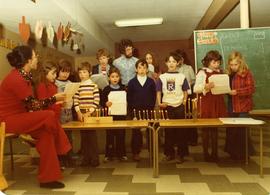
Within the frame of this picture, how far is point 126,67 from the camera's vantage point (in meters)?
4.52

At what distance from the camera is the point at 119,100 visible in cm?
372

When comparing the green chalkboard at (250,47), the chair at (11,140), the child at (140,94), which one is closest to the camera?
the chair at (11,140)

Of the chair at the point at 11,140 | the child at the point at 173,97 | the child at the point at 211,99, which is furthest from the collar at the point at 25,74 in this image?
the child at the point at 211,99

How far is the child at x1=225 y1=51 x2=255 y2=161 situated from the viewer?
3939 mm

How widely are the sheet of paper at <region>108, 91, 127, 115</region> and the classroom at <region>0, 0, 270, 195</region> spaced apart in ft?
0.04

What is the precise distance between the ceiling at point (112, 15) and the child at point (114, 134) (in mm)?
2188

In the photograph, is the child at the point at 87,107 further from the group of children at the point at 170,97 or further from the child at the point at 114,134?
the child at the point at 114,134

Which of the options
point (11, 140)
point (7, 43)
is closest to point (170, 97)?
point (11, 140)

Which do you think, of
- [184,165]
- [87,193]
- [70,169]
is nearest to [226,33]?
[184,165]

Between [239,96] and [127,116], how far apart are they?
4.65ft

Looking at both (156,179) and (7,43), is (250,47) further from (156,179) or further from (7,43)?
(7,43)

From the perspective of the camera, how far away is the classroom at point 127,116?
124 inches

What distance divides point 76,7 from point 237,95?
4230 mm

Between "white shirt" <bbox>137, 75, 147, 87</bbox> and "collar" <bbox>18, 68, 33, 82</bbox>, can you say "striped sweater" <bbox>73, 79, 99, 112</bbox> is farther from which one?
"collar" <bbox>18, 68, 33, 82</bbox>
